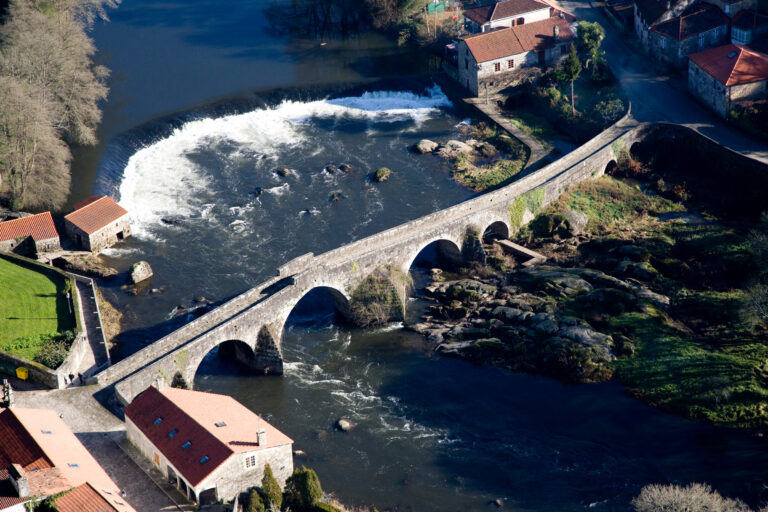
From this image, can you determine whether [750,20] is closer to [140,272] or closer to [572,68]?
[572,68]

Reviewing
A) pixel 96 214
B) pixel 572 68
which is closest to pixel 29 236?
pixel 96 214

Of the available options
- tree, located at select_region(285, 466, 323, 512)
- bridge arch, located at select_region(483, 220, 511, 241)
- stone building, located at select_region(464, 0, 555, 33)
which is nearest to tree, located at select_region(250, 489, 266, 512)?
tree, located at select_region(285, 466, 323, 512)

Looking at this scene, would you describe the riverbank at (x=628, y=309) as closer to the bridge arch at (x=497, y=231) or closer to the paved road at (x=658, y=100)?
the bridge arch at (x=497, y=231)

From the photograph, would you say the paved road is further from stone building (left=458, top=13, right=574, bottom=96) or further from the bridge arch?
the bridge arch

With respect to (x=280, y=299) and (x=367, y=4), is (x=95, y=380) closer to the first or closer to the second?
(x=280, y=299)

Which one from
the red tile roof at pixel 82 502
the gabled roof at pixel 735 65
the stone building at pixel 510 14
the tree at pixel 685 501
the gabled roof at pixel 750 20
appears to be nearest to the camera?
the red tile roof at pixel 82 502

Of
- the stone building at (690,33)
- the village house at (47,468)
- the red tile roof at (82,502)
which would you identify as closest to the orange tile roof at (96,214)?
the village house at (47,468)
